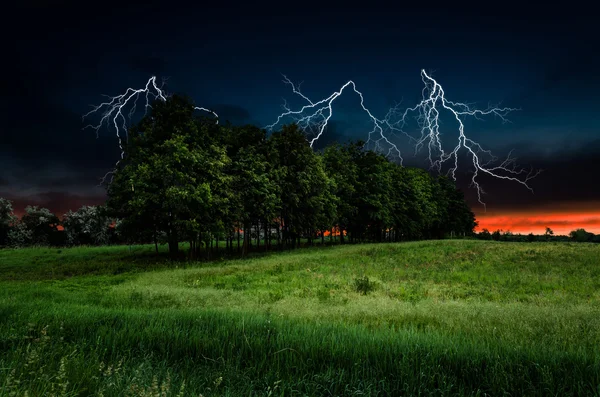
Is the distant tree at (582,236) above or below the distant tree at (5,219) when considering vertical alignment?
below

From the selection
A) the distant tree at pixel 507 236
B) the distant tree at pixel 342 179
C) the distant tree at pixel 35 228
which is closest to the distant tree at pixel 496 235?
the distant tree at pixel 507 236

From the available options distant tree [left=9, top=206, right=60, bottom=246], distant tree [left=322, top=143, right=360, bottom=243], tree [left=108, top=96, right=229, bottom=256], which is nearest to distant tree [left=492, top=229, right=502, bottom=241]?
distant tree [left=322, top=143, right=360, bottom=243]

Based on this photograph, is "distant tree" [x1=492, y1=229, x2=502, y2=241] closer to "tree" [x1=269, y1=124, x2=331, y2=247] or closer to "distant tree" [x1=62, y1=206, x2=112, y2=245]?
"tree" [x1=269, y1=124, x2=331, y2=247]

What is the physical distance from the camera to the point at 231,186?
109ft

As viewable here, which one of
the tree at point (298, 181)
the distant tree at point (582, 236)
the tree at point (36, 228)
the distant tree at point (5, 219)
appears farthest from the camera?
the tree at point (36, 228)

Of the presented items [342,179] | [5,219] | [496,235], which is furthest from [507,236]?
[5,219]

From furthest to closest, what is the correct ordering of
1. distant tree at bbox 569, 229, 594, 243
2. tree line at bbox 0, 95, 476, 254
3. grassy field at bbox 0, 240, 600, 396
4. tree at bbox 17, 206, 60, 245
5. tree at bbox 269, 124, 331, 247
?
tree at bbox 17, 206, 60, 245
distant tree at bbox 569, 229, 594, 243
tree at bbox 269, 124, 331, 247
tree line at bbox 0, 95, 476, 254
grassy field at bbox 0, 240, 600, 396

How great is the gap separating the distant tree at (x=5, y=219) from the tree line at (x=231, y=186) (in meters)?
0.55

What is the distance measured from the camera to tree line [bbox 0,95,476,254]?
87.0ft

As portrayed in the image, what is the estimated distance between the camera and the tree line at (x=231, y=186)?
26531 mm

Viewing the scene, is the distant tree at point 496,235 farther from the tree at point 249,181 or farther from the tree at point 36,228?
the tree at point 36,228

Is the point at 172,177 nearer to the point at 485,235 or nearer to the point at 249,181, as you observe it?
the point at 249,181

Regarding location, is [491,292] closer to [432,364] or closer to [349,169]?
[432,364]

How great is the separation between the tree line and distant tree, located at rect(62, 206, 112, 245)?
943 centimetres
